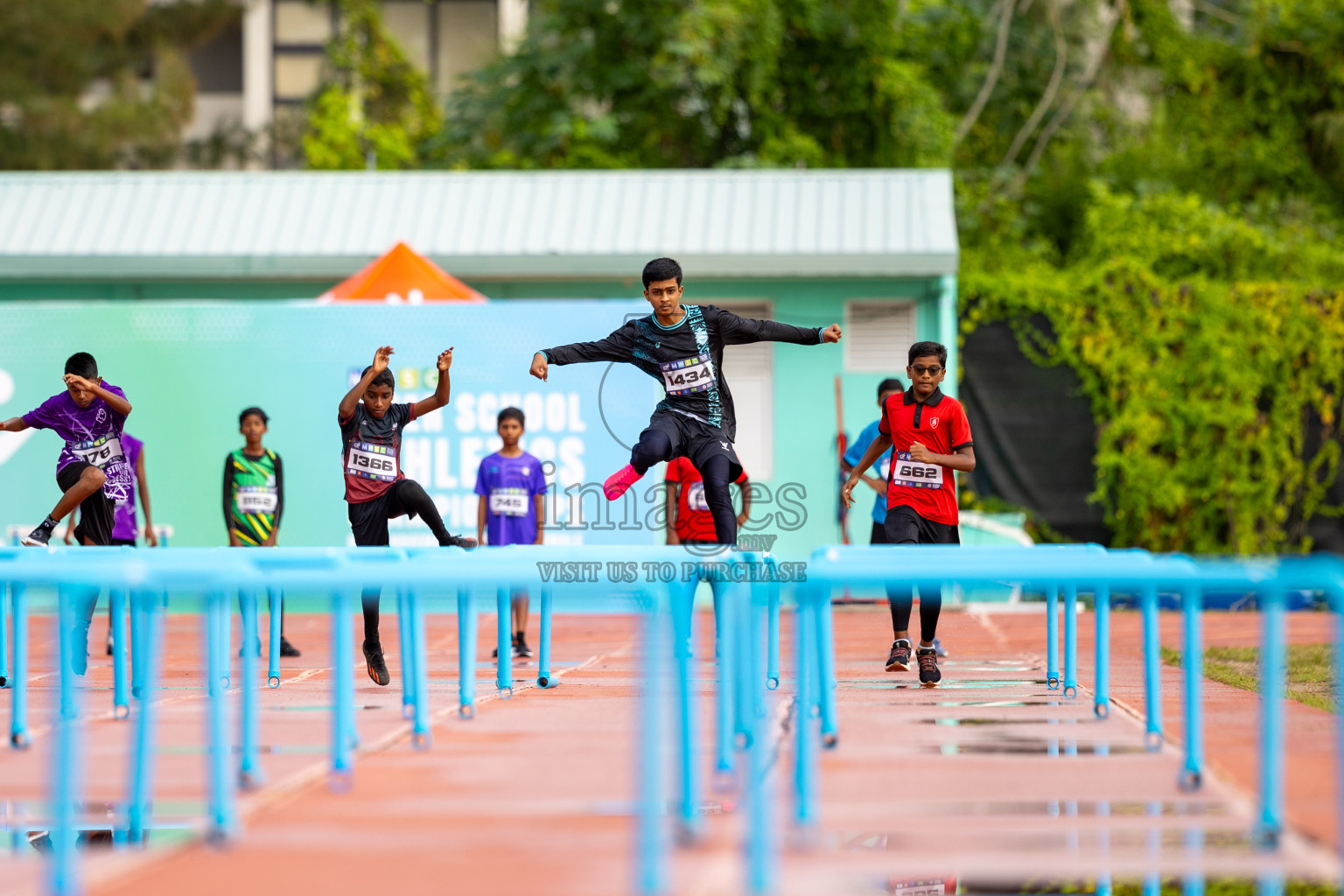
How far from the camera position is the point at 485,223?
15.2 metres

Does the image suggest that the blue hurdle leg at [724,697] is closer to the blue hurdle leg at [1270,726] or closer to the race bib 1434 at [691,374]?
the race bib 1434 at [691,374]

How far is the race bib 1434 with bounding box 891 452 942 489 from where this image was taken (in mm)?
7883

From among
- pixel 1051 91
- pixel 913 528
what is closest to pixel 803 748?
pixel 913 528

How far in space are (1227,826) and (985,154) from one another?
25169 millimetres

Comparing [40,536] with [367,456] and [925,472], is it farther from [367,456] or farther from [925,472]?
[925,472]

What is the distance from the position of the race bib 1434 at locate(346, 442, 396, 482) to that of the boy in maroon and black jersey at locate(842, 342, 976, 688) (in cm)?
252

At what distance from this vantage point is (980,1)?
90.5 feet

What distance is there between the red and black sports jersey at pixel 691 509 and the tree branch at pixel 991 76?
18956 mm

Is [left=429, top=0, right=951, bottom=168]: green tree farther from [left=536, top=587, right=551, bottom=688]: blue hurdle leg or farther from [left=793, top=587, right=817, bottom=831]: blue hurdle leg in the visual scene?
[left=793, top=587, right=817, bottom=831]: blue hurdle leg

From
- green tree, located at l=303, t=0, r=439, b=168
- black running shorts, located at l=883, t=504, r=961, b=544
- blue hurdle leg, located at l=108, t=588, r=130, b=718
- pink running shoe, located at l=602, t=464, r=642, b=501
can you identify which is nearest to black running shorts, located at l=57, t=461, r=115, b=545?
blue hurdle leg, located at l=108, t=588, r=130, b=718

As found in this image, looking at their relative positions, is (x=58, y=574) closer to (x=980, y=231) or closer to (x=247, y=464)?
(x=247, y=464)

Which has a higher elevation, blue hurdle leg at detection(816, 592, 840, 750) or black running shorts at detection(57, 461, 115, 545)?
black running shorts at detection(57, 461, 115, 545)

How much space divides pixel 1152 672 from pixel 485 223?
34.6 ft

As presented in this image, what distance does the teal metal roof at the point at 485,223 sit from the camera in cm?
1472
